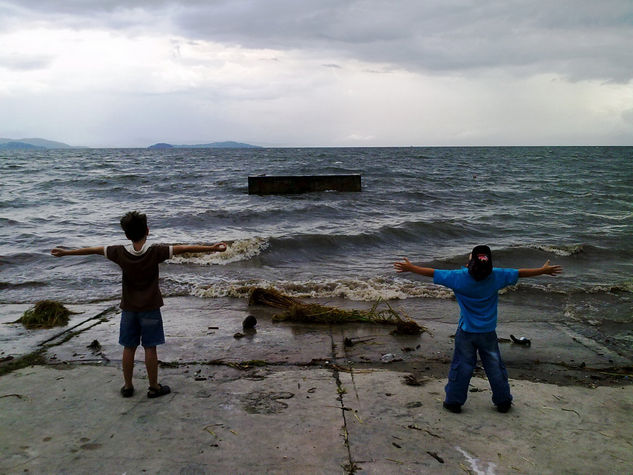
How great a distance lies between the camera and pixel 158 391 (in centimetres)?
370

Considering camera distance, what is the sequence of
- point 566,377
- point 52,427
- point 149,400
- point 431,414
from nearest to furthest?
1. point 52,427
2. point 431,414
3. point 149,400
4. point 566,377

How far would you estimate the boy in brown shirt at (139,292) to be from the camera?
3.69m

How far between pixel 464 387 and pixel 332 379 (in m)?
1.15

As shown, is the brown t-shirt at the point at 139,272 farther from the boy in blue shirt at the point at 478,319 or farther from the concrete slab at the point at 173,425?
the boy in blue shirt at the point at 478,319

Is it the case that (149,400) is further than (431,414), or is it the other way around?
(149,400)

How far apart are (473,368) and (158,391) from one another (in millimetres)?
2537

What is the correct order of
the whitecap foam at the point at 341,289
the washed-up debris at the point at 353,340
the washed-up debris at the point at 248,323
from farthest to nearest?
the whitecap foam at the point at 341,289, the washed-up debris at the point at 248,323, the washed-up debris at the point at 353,340

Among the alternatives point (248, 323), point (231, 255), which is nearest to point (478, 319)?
point (248, 323)

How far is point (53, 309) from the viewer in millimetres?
5934

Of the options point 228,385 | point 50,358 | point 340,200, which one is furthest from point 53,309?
point 340,200

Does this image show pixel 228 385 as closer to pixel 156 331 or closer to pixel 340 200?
pixel 156 331

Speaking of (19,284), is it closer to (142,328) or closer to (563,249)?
(142,328)

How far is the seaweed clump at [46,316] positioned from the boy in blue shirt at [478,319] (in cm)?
461

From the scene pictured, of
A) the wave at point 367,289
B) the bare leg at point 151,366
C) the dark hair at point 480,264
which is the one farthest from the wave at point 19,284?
the dark hair at point 480,264
